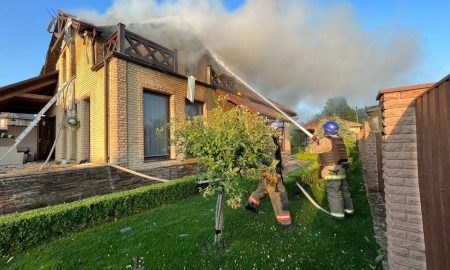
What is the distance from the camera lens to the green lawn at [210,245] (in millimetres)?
3109

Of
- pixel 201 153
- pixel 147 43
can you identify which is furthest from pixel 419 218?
pixel 147 43

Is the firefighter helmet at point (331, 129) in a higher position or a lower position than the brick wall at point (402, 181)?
higher

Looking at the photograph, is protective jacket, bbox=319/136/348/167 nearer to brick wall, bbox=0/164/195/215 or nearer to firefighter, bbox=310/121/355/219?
firefighter, bbox=310/121/355/219

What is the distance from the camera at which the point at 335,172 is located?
497 cm

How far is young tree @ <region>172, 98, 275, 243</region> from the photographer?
3.16 metres

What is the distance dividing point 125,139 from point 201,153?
15.2ft

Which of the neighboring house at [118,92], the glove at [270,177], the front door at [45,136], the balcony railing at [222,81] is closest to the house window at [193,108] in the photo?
the neighboring house at [118,92]

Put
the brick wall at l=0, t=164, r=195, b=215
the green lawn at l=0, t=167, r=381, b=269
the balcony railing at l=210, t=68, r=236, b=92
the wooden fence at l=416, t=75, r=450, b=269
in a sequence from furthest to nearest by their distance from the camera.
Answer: the balcony railing at l=210, t=68, r=236, b=92, the brick wall at l=0, t=164, r=195, b=215, the green lawn at l=0, t=167, r=381, b=269, the wooden fence at l=416, t=75, r=450, b=269

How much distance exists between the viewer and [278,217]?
14.2ft

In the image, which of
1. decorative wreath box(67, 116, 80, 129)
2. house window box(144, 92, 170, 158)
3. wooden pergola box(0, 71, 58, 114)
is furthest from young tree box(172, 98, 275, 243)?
wooden pergola box(0, 71, 58, 114)

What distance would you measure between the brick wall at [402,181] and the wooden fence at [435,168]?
0.08m

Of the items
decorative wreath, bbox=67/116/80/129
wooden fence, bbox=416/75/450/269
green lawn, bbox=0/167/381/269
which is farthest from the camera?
decorative wreath, bbox=67/116/80/129

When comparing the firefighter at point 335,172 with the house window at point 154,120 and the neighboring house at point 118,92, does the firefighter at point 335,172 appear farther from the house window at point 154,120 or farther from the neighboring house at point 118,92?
the house window at point 154,120

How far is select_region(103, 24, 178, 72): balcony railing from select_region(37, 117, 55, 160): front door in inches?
282
